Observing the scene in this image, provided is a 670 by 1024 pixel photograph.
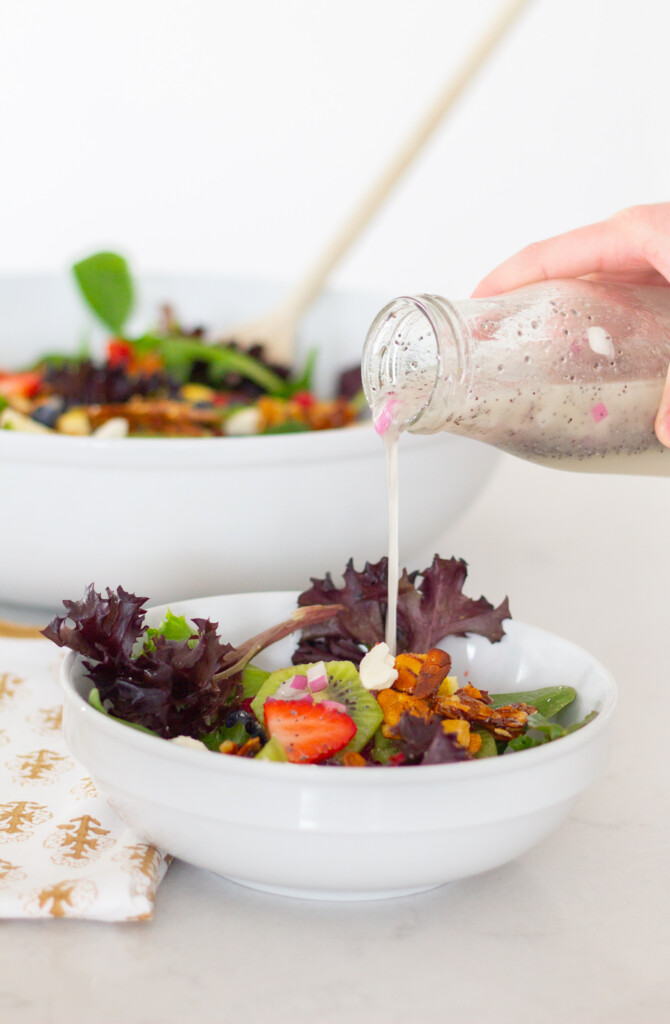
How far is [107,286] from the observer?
172 centimetres

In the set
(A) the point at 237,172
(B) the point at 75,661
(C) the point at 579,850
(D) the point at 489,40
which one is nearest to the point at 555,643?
(C) the point at 579,850

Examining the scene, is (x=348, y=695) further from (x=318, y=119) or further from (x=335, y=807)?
(x=318, y=119)

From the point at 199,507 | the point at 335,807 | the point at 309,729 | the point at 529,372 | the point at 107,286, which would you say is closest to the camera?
the point at 335,807

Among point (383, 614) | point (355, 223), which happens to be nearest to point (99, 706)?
point (383, 614)

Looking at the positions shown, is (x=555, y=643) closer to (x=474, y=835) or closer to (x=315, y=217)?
(x=474, y=835)

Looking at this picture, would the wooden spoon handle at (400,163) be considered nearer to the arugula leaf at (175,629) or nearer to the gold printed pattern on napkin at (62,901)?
the arugula leaf at (175,629)

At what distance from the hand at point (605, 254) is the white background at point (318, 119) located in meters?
2.05

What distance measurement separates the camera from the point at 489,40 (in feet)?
5.02

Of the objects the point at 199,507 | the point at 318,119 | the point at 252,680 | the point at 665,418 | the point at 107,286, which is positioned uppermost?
the point at 318,119

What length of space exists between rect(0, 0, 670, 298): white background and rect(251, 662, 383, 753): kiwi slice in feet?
7.75

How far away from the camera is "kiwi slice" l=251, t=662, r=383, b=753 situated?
77 centimetres

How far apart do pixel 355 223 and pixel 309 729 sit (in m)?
1.09

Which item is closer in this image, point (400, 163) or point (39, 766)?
point (39, 766)

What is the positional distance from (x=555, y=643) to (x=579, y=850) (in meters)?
0.15
